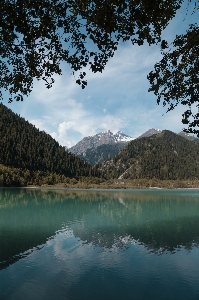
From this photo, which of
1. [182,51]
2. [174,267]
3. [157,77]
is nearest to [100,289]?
[174,267]

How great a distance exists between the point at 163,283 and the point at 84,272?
5.88 meters

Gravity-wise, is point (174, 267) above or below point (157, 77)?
below

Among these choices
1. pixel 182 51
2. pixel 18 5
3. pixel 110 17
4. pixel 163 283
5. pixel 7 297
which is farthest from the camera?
pixel 163 283

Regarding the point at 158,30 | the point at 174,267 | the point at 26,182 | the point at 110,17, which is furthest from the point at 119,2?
the point at 26,182

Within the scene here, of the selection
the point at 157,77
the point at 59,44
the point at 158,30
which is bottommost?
the point at 157,77

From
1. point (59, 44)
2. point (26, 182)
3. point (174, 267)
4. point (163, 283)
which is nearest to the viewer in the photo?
point (59, 44)

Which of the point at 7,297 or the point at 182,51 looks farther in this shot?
the point at 7,297

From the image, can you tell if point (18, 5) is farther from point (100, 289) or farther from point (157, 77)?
point (100, 289)

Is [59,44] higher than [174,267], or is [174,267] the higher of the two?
[59,44]

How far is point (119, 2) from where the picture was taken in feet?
21.8

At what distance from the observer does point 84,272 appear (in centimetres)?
1916

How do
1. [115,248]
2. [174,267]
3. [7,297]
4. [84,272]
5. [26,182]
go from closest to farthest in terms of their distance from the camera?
[7,297], [84,272], [174,267], [115,248], [26,182]

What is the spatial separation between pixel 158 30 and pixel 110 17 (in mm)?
2309

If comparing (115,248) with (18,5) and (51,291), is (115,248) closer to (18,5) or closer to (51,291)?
(51,291)
